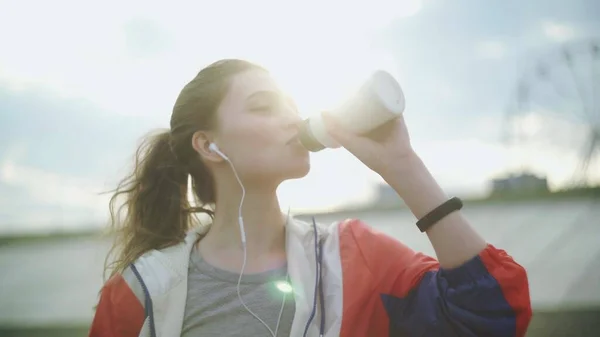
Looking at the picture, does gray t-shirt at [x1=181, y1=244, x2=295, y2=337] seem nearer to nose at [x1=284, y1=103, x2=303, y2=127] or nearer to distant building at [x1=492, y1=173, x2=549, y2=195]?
nose at [x1=284, y1=103, x2=303, y2=127]

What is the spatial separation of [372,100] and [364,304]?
632 millimetres

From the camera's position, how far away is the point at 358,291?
5.19 feet

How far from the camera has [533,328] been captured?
2.49 m

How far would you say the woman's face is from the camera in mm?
1764

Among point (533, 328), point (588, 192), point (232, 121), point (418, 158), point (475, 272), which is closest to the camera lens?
point (475, 272)

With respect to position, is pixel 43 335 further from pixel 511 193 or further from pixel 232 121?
pixel 511 193

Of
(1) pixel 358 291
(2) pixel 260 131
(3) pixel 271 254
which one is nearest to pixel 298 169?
(2) pixel 260 131

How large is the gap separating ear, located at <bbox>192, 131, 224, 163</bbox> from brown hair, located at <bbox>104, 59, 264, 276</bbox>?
1.3 inches

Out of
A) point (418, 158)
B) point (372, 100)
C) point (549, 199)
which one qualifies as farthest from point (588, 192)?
point (372, 100)

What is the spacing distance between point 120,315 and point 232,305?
14.9 inches

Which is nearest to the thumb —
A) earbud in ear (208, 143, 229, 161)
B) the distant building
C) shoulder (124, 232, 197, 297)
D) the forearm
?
the forearm

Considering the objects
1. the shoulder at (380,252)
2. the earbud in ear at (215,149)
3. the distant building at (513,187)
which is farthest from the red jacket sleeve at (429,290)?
the distant building at (513,187)

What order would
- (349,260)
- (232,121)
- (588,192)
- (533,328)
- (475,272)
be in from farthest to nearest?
(588,192), (533,328), (232,121), (349,260), (475,272)

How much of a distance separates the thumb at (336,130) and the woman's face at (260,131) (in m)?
0.21
